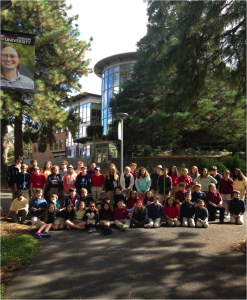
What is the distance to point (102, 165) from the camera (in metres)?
23.7

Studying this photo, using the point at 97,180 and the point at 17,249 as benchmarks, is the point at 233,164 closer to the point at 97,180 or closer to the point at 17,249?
the point at 97,180

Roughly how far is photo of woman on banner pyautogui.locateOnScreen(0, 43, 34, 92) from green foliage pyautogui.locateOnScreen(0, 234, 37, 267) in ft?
9.75

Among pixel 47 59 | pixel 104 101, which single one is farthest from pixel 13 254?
pixel 104 101

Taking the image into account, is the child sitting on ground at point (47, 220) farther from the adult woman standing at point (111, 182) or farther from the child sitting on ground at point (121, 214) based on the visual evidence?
the adult woman standing at point (111, 182)

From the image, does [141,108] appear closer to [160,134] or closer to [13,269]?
[160,134]

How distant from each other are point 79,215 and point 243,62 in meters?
5.47

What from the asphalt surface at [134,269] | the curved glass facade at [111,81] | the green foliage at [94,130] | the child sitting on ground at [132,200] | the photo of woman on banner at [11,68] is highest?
the curved glass facade at [111,81]

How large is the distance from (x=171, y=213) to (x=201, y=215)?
0.83 m

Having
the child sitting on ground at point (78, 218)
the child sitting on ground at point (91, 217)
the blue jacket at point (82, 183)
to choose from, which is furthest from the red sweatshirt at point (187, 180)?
the child sitting on ground at point (78, 218)

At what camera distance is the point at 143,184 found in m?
8.77

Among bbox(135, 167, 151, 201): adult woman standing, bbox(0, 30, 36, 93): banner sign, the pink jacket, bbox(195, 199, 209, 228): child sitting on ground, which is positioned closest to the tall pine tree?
the pink jacket

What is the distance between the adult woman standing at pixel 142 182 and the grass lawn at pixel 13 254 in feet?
12.5

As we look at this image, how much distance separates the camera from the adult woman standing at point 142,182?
873cm

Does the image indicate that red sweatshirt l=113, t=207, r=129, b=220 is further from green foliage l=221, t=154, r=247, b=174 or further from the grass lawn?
green foliage l=221, t=154, r=247, b=174
